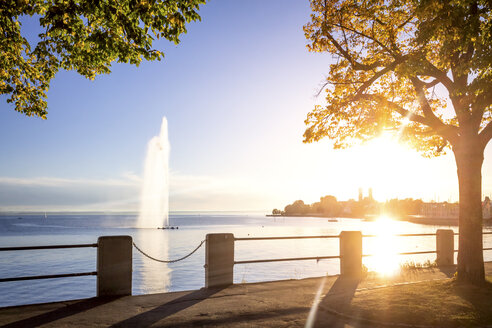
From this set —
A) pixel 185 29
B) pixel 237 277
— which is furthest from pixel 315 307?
pixel 237 277

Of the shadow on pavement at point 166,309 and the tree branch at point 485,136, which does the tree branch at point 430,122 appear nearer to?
the tree branch at point 485,136

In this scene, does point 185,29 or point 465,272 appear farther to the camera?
point 465,272

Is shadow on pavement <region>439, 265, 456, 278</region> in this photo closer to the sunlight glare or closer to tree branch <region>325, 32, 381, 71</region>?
the sunlight glare

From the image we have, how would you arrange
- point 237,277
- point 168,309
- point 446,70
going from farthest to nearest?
point 237,277, point 446,70, point 168,309

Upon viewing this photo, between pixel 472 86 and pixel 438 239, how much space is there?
22.5 ft

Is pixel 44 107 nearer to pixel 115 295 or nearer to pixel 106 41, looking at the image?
pixel 106 41

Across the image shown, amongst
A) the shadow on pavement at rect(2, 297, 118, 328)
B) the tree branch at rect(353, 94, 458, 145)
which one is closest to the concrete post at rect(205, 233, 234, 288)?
the shadow on pavement at rect(2, 297, 118, 328)

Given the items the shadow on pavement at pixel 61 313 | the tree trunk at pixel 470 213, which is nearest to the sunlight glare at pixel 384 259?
the tree trunk at pixel 470 213

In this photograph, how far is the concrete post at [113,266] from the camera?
8945 mm

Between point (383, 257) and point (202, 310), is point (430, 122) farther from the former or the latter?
point (383, 257)

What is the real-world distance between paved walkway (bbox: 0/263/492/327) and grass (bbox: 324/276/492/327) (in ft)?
1.24

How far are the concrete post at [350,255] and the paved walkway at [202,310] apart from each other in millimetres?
2054

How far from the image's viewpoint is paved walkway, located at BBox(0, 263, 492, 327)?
6.95 metres

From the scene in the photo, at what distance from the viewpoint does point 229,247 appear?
1050cm
